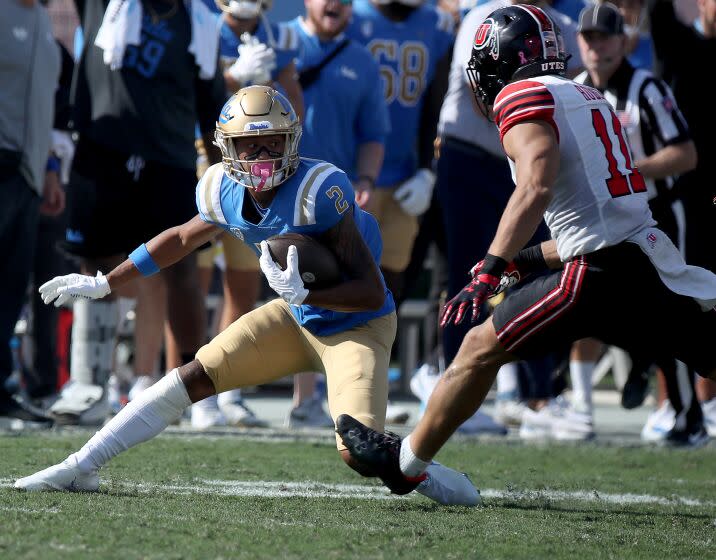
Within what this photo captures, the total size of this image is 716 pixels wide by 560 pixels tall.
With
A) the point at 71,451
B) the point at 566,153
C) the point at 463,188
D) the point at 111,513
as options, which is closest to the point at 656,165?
the point at 463,188

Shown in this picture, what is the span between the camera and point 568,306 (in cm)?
385

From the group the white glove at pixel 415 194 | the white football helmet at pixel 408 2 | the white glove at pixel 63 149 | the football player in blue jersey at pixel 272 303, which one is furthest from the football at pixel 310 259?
the white glove at pixel 63 149

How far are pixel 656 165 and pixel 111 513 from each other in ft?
10.6

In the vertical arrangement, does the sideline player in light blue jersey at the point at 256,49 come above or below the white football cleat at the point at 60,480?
above

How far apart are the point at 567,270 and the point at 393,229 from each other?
3136 millimetres

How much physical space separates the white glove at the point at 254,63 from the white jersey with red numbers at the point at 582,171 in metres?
2.49

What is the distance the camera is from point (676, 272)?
3895mm

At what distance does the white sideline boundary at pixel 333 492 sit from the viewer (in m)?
4.21

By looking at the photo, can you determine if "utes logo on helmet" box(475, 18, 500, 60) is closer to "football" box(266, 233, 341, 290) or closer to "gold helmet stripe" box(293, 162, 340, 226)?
"gold helmet stripe" box(293, 162, 340, 226)

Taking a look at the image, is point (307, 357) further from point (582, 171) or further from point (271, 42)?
point (271, 42)

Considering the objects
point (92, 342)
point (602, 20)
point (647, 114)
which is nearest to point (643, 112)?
point (647, 114)

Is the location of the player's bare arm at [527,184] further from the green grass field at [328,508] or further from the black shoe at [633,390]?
the black shoe at [633,390]

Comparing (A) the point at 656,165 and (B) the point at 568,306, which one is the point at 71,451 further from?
(A) the point at 656,165

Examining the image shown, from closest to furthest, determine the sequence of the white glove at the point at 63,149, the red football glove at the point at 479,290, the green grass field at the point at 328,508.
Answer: the green grass field at the point at 328,508 < the red football glove at the point at 479,290 < the white glove at the point at 63,149
